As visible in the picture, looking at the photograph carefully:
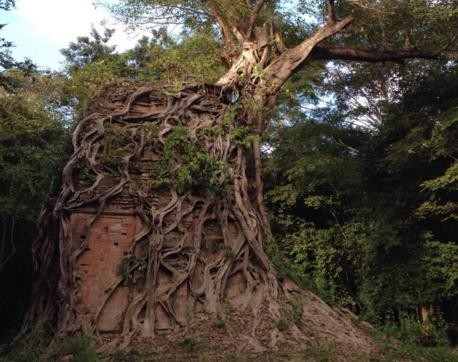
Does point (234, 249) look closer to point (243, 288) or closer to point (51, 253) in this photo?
point (243, 288)

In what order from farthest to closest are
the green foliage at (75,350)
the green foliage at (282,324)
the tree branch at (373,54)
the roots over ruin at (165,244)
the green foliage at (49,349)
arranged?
the tree branch at (373,54), the green foliage at (282,324), the roots over ruin at (165,244), the green foliage at (49,349), the green foliage at (75,350)

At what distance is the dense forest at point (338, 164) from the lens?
32.9 ft

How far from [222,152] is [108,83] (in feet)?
8.29

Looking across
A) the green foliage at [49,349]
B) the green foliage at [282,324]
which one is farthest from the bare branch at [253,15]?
the green foliage at [49,349]

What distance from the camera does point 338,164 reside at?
14.0m

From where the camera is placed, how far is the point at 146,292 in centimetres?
682

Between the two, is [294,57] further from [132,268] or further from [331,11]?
[132,268]

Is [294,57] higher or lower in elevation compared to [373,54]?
lower

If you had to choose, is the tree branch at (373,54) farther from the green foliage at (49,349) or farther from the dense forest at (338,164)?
the green foliage at (49,349)

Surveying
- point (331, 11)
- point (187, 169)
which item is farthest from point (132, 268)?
point (331, 11)

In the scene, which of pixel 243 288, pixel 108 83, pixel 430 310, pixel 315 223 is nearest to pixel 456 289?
pixel 430 310

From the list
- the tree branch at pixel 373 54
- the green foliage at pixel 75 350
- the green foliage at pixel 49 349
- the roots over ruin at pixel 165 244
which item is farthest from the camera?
the tree branch at pixel 373 54

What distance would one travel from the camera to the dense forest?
10.0 meters

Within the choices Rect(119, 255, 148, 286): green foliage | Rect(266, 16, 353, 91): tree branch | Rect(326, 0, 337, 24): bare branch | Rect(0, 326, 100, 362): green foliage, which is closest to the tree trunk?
Rect(119, 255, 148, 286): green foliage
